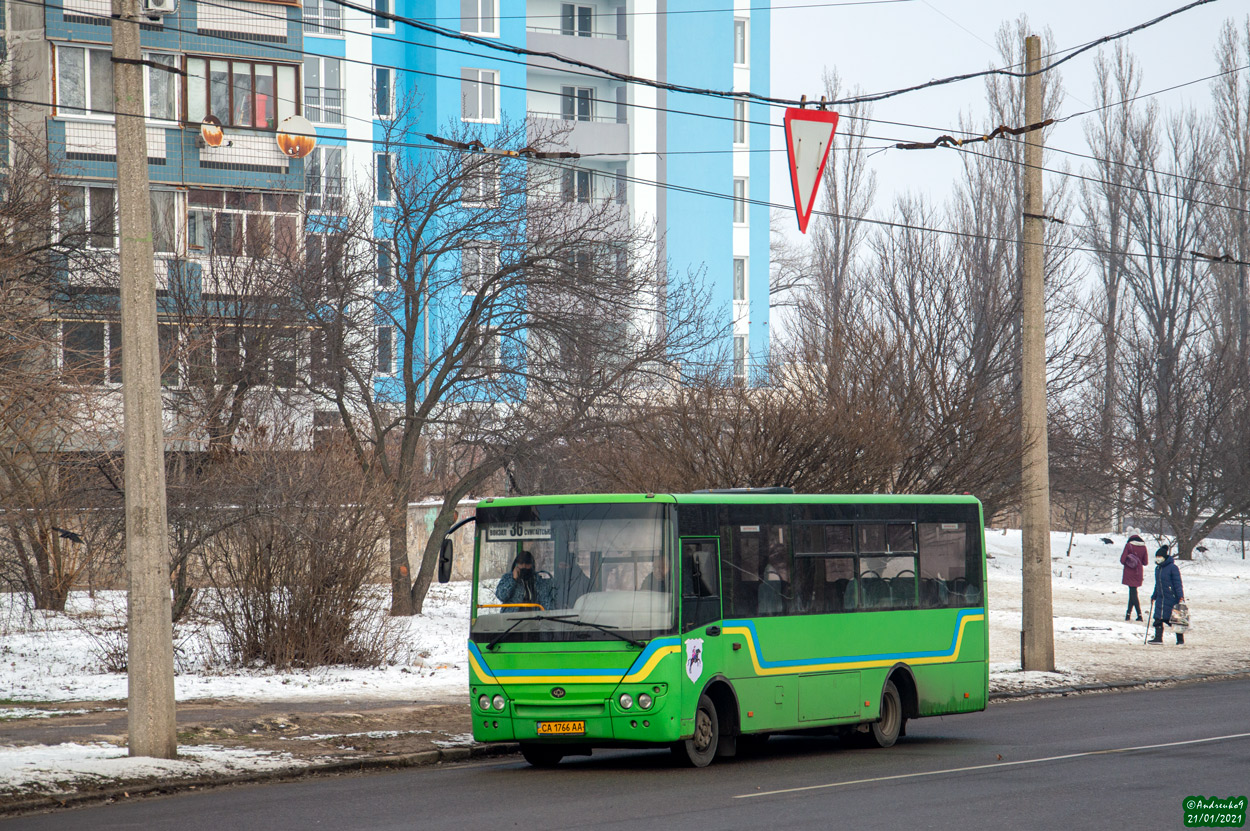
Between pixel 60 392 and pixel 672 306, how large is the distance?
15.9m

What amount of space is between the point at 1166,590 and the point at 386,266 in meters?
16.9

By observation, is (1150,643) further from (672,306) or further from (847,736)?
(847,736)

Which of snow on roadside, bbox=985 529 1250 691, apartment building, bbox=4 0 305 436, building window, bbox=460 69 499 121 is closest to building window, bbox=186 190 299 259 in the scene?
apartment building, bbox=4 0 305 436

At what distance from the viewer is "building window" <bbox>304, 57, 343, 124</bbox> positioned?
56.9 m

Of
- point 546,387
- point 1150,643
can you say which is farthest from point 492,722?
point 1150,643

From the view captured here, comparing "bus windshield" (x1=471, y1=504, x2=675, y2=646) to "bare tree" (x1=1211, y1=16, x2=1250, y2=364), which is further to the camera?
"bare tree" (x1=1211, y1=16, x2=1250, y2=364)

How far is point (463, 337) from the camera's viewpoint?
96.3ft

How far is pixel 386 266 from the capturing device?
30.2 meters

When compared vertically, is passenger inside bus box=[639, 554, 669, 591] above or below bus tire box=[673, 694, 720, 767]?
Result: above

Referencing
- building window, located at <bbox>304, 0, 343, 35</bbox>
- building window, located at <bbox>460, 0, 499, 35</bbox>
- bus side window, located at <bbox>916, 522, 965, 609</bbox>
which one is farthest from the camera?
building window, located at <bbox>460, 0, 499, 35</bbox>

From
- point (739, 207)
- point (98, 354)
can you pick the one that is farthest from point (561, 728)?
point (739, 207)

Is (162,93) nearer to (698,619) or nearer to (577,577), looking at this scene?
(577,577)

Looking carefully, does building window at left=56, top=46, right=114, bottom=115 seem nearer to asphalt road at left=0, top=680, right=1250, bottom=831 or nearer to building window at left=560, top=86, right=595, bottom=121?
asphalt road at left=0, top=680, right=1250, bottom=831

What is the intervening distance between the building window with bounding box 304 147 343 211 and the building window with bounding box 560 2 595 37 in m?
15.5
